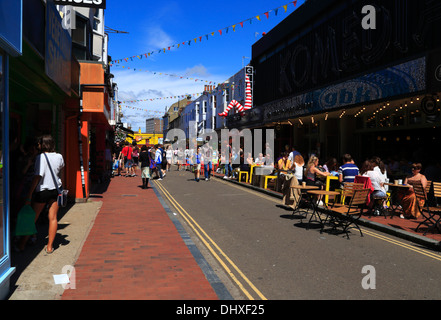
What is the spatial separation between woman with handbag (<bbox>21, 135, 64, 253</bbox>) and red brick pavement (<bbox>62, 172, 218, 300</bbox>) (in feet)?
2.97

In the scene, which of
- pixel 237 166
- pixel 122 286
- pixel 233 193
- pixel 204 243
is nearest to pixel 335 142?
pixel 237 166

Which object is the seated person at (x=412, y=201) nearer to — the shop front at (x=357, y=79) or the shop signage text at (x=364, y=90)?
the shop front at (x=357, y=79)

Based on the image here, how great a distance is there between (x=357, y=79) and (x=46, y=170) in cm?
1173

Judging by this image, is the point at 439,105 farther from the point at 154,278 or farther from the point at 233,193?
the point at 154,278

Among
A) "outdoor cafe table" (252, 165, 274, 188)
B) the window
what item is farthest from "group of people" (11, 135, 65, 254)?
"outdoor cafe table" (252, 165, 274, 188)

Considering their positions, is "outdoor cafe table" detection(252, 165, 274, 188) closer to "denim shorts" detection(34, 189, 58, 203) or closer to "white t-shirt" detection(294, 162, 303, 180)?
"white t-shirt" detection(294, 162, 303, 180)

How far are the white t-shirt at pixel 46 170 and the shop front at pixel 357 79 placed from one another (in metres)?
9.75

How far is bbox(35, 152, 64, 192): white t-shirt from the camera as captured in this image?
18.6ft

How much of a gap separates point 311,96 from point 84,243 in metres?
13.5

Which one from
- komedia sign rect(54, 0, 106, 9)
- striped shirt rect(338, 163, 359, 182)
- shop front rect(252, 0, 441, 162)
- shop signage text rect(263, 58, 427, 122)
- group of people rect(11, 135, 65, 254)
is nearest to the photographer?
group of people rect(11, 135, 65, 254)

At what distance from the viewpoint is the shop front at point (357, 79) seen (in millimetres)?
11984

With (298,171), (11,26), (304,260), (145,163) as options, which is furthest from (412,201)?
(145,163)

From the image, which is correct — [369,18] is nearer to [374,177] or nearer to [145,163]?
[374,177]

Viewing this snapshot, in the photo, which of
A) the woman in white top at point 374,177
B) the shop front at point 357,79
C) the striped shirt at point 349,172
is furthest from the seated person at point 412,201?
the shop front at point 357,79
